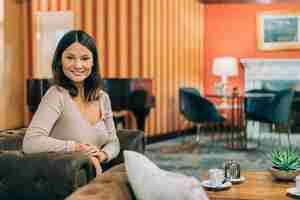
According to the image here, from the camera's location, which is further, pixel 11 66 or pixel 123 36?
pixel 123 36

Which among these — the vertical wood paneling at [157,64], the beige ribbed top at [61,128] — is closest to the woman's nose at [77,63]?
the beige ribbed top at [61,128]

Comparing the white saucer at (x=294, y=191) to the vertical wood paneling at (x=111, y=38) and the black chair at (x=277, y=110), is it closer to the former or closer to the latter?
the black chair at (x=277, y=110)

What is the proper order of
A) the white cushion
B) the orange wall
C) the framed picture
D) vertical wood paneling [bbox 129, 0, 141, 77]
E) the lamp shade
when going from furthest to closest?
the orange wall < the framed picture < the lamp shade < vertical wood paneling [bbox 129, 0, 141, 77] < the white cushion

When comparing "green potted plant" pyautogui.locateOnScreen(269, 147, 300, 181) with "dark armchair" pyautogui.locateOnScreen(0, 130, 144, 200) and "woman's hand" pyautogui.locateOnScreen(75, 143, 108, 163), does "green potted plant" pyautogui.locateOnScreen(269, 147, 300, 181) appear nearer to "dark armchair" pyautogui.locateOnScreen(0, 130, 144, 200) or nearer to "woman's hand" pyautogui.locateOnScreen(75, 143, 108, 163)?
"woman's hand" pyautogui.locateOnScreen(75, 143, 108, 163)

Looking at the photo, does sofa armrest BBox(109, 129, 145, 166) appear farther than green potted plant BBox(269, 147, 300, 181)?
Yes

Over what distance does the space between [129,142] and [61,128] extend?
0.63 meters

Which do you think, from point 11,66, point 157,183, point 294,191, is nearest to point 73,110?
point 157,183

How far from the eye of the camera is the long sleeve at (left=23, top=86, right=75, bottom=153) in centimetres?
211

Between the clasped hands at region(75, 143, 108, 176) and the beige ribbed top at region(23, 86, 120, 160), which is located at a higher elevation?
the beige ribbed top at region(23, 86, 120, 160)

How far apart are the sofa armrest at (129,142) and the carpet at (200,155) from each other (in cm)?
183

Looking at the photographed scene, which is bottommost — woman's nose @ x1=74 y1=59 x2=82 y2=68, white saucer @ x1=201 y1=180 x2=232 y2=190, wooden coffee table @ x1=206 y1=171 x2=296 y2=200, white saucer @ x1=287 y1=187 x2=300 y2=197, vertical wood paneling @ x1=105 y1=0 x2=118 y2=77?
wooden coffee table @ x1=206 y1=171 x2=296 y2=200

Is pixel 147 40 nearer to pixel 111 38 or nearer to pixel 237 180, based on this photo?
pixel 111 38

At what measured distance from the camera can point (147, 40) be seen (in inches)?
288

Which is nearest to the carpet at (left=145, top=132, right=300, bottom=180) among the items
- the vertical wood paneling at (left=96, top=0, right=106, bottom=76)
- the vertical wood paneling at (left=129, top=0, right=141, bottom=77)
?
the vertical wood paneling at (left=129, top=0, right=141, bottom=77)
